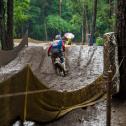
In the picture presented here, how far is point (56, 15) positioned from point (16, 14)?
48.1 metres

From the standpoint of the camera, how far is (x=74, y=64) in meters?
21.9

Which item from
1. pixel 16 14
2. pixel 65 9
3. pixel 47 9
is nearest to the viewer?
pixel 16 14

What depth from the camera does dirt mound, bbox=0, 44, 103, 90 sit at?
17.3 m

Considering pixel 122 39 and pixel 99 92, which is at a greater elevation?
pixel 122 39

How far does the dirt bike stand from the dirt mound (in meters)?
0.22

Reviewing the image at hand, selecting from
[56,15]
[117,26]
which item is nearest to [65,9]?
[56,15]

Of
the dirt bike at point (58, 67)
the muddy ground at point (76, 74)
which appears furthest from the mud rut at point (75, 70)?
the dirt bike at point (58, 67)

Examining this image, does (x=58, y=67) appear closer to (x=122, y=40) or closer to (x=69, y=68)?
(x=69, y=68)

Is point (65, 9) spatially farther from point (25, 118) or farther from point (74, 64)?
point (25, 118)

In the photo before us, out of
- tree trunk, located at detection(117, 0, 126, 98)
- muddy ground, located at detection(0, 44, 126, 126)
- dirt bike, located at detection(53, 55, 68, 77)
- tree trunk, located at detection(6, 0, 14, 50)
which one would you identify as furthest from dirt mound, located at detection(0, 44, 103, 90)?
tree trunk, located at detection(117, 0, 126, 98)

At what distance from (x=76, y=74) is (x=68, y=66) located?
221cm

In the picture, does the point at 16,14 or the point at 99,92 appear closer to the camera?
the point at 99,92

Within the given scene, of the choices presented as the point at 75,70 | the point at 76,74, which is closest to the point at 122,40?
the point at 76,74

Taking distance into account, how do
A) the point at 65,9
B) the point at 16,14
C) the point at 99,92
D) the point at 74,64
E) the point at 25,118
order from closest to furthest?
the point at 25,118 → the point at 99,92 → the point at 74,64 → the point at 16,14 → the point at 65,9
